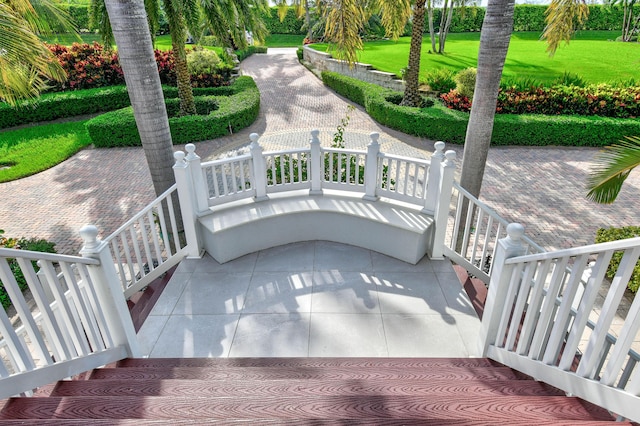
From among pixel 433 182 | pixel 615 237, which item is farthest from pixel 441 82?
pixel 433 182

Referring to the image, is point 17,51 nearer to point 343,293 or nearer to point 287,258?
point 287,258

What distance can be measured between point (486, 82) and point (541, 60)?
17.3 metres

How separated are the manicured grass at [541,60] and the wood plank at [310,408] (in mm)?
15684

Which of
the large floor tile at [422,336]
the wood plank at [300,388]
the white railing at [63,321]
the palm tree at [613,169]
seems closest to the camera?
the white railing at [63,321]

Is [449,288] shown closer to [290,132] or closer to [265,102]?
[290,132]

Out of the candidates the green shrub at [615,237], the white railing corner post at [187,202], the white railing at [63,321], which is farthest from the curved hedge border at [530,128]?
the white railing at [63,321]

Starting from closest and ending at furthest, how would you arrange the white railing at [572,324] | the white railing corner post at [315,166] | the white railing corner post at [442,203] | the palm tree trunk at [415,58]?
the white railing at [572,324] < the white railing corner post at [442,203] < the white railing corner post at [315,166] < the palm tree trunk at [415,58]

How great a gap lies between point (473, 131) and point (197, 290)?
4203mm

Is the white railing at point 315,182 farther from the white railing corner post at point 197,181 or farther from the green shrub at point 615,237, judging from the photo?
the green shrub at point 615,237

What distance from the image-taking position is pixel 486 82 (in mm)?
5074

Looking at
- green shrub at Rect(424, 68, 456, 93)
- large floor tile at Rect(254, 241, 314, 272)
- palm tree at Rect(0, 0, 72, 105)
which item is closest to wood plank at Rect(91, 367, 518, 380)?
large floor tile at Rect(254, 241, 314, 272)

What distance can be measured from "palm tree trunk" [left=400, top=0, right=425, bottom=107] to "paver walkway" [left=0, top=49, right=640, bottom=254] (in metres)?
1.31

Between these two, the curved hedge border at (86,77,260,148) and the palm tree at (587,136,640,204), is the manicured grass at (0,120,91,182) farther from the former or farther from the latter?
the palm tree at (587,136,640,204)

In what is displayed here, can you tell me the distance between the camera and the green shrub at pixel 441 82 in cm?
1423
